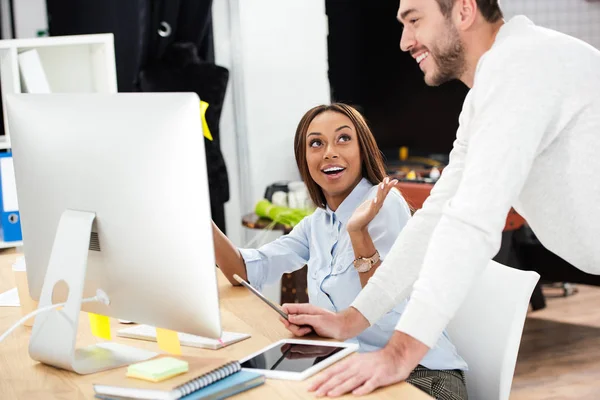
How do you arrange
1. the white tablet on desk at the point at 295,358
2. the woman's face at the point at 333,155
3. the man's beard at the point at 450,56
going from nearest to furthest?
→ the white tablet on desk at the point at 295,358 < the man's beard at the point at 450,56 < the woman's face at the point at 333,155

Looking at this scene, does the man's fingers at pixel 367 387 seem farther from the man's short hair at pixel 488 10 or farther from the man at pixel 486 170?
the man's short hair at pixel 488 10

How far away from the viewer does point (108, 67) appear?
11.6 ft

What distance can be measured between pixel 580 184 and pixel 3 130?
2.92 metres

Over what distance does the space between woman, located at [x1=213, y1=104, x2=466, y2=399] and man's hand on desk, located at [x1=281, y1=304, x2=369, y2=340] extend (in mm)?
305

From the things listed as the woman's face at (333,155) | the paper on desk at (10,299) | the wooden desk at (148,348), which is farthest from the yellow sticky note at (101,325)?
the woman's face at (333,155)

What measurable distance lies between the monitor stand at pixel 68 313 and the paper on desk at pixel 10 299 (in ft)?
1.84

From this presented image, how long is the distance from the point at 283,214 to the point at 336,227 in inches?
59.1

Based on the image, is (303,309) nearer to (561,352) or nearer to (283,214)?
(283,214)

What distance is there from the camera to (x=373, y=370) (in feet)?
4.71

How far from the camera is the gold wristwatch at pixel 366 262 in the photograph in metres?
2.10

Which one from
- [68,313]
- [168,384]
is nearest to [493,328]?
[168,384]

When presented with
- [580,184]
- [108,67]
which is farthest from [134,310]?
[108,67]

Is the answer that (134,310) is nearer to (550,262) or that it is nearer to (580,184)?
(580,184)

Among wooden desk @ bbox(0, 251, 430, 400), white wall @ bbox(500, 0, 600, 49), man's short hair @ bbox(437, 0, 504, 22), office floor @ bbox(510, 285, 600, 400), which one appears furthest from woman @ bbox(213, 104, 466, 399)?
white wall @ bbox(500, 0, 600, 49)
